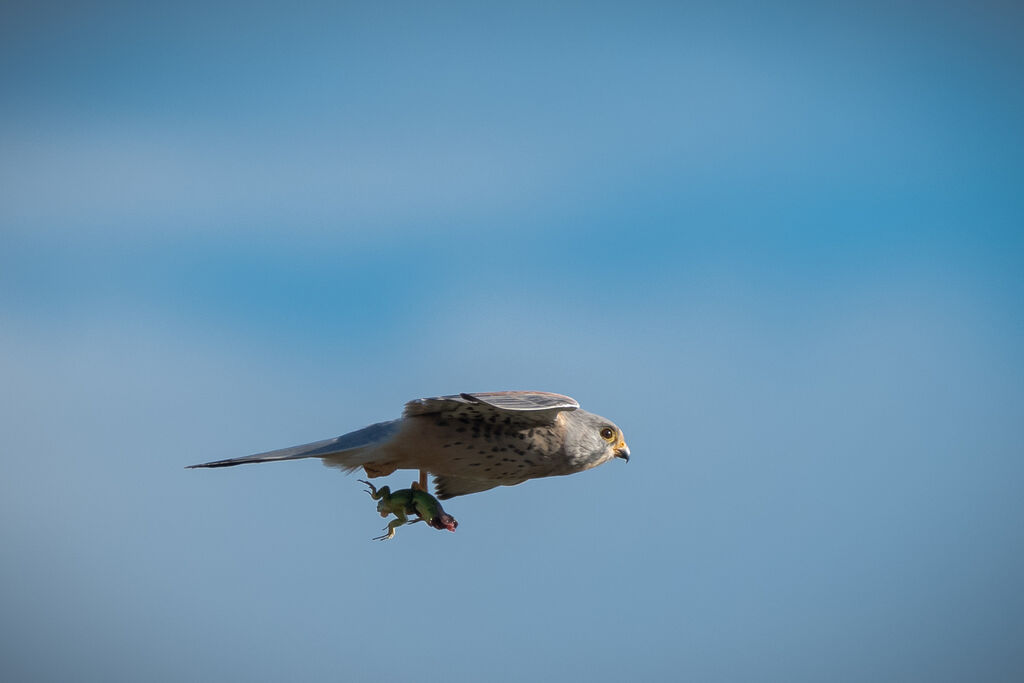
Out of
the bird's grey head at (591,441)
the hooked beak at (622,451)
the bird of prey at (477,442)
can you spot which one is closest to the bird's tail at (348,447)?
the bird of prey at (477,442)

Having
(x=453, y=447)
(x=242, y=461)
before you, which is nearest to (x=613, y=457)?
(x=453, y=447)

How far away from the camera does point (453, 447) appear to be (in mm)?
7277

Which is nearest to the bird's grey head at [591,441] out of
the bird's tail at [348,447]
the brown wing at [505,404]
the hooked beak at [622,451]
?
the hooked beak at [622,451]

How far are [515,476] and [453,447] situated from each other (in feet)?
2.32

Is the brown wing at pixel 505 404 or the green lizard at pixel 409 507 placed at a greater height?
the brown wing at pixel 505 404

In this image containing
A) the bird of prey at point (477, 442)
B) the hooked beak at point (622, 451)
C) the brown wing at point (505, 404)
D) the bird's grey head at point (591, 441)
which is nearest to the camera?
the brown wing at point (505, 404)

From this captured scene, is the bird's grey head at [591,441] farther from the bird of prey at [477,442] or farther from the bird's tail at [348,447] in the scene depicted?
the bird's tail at [348,447]

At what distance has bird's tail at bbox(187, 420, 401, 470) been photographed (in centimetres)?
700

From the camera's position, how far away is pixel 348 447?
711 centimetres

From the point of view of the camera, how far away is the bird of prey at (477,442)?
6938 millimetres

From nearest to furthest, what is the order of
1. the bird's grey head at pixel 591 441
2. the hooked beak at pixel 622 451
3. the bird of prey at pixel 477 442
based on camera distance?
the bird of prey at pixel 477 442
the bird's grey head at pixel 591 441
the hooked beak at pixel 622 451

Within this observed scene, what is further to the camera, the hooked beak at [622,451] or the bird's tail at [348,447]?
the hooked beak at [622,451]

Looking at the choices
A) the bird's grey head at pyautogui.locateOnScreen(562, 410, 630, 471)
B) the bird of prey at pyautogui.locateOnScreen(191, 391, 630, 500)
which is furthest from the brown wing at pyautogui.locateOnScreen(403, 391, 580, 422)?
the bird's grey head at pyautogui.locateOnScreen(562, 410, 630, 471)

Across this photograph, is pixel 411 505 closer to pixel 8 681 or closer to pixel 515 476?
pixel 515 476
